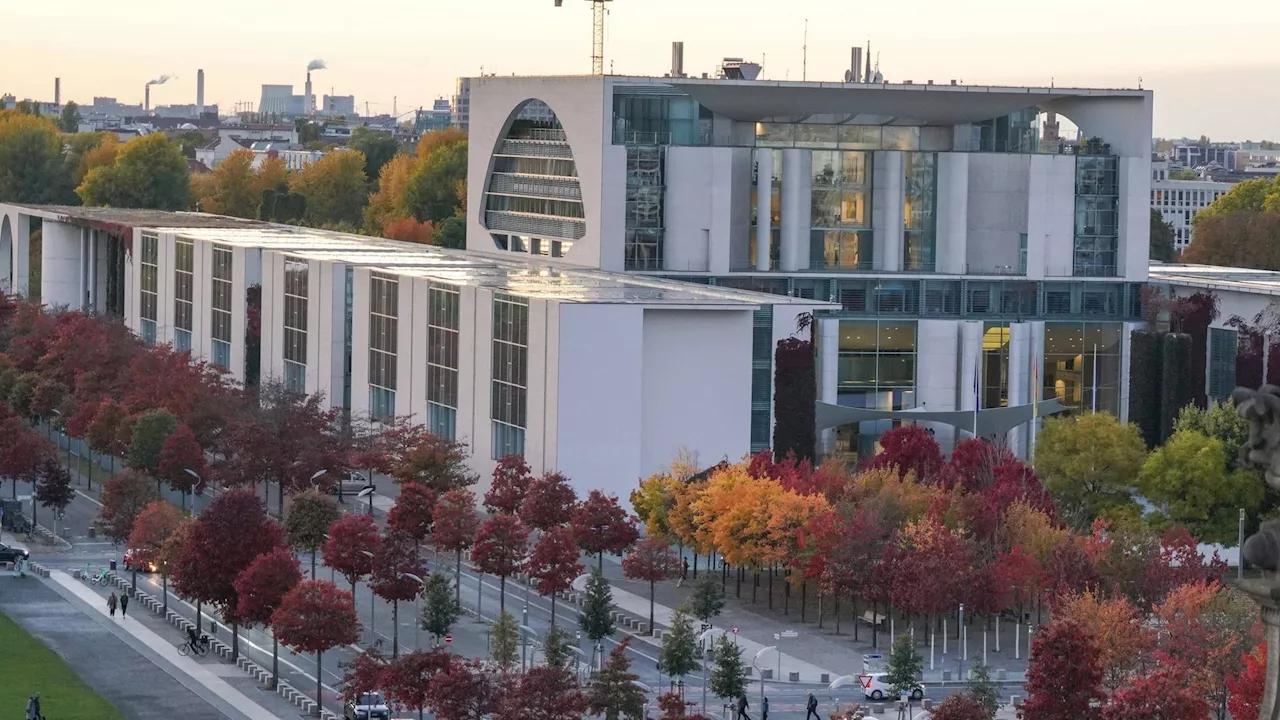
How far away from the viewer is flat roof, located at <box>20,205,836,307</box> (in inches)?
2921

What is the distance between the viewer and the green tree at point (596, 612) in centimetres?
5334

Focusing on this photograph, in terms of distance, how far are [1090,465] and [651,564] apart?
18.3 metres

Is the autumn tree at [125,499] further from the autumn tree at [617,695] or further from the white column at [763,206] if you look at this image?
Answer: the white column at [763,206]

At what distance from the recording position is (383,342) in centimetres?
8444

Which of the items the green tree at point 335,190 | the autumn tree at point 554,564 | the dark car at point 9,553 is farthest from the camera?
the green tree at point 335,190

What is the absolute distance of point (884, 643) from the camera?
5594 centimetres

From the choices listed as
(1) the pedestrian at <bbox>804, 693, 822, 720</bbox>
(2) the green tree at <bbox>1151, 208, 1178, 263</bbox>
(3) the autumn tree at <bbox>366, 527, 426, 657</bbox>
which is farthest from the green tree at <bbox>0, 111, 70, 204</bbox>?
(1) the pedestrian at <bbox>804, 693, 822, 720</bbox>

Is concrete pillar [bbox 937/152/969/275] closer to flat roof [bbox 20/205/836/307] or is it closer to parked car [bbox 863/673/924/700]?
flat roof [bbox 20/205/836/307]

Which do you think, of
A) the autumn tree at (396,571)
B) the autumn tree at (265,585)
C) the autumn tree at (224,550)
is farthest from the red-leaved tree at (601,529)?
the autumn tree at (265,585)

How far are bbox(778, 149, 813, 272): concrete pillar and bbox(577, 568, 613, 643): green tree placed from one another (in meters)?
36.3

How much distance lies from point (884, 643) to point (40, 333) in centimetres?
5280

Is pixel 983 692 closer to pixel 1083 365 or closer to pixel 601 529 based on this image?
pixel 601 529

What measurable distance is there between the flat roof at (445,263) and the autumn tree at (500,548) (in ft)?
47.0

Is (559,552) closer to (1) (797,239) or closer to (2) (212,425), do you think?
(2) (212,425)
